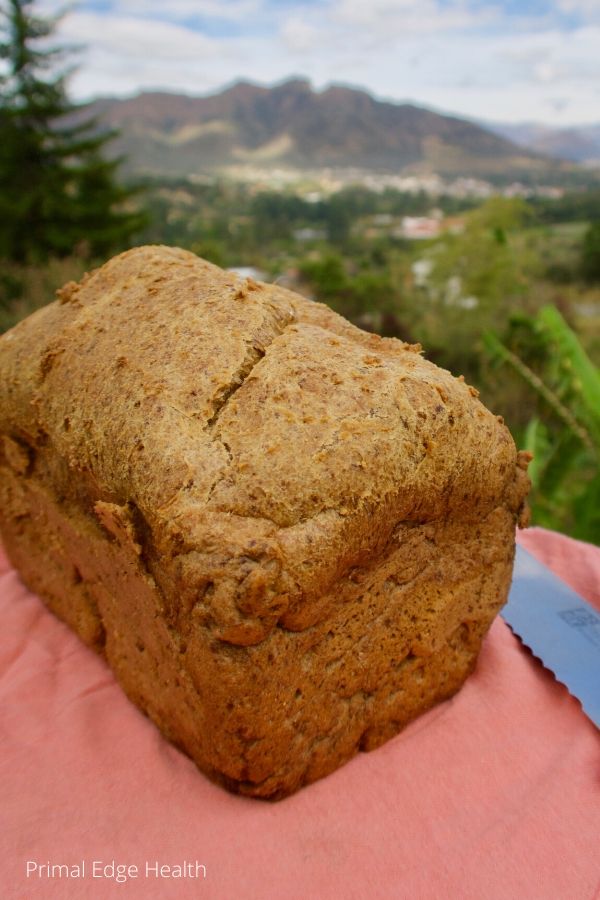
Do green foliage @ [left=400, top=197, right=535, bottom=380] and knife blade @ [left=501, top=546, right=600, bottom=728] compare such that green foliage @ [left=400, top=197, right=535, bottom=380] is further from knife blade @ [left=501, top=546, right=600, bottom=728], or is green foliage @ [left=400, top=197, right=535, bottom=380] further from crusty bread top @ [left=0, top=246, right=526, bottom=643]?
crusty bread top @ [left=0, top=246, right=526, bottom=643]

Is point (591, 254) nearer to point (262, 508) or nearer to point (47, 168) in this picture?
point (47, 168)

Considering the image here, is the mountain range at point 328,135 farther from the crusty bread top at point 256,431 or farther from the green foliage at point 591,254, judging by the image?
the crusty bread top at point 256,431

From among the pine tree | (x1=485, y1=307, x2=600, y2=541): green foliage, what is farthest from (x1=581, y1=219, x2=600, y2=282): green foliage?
(x1=485, y1=307, x2=600, y2=541): green foliage

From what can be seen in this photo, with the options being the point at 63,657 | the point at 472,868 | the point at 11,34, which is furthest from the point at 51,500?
the point at 11,34

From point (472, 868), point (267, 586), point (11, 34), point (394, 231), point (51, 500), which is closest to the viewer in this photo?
point (267, 586)

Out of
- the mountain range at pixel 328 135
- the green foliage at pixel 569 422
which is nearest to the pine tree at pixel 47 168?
the green foliage at pixel 569 422

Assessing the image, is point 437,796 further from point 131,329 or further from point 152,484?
point 131,329
